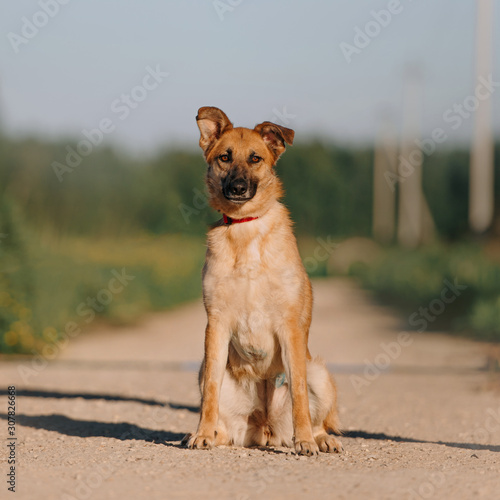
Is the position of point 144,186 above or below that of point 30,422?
above

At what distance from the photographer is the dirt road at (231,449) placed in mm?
4289

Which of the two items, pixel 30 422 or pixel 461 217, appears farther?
pixel 461 217

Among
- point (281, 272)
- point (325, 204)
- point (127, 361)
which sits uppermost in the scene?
point (325, 204)

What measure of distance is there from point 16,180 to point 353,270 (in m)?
17.4

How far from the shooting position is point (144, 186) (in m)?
19.0

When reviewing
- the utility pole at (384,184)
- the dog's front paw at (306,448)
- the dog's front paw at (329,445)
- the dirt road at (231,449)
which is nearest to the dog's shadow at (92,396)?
the dirt road at (231,449)

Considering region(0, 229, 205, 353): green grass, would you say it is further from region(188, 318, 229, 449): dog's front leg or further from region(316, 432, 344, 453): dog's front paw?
region(316, 432, 344, 453): dog's front paw

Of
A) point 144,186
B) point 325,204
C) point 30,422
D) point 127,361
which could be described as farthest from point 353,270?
point 30,422

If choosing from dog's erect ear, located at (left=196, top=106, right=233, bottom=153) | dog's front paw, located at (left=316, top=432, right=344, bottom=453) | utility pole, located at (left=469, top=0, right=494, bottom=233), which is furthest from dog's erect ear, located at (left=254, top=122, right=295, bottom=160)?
utility pole, located at (left=469, top=0, right=494, bottom=233)

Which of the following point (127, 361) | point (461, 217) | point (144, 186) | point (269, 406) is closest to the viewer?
point (269, 406)

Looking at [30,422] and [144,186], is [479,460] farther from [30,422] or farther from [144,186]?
[144,186]
